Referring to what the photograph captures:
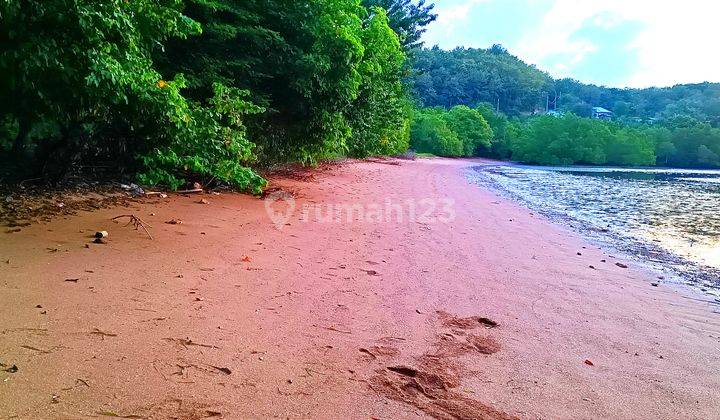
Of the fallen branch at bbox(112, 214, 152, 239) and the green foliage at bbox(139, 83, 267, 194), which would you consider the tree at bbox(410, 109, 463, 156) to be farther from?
the fallen branch at bbox(112, 214, 152, 239)

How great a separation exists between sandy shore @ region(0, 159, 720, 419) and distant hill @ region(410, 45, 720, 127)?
94.4 m

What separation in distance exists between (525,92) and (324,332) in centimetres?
12844

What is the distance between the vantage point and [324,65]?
39.9 feet

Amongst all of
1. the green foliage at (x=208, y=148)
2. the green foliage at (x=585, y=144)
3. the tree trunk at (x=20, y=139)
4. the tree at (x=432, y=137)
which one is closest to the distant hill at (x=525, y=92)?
the tree at (x=432, y=137)

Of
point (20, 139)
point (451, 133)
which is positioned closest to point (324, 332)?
point (20, 139)

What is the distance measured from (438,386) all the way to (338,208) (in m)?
7.46

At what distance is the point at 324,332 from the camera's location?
11.5 ft

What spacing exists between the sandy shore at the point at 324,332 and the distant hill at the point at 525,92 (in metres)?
94.4

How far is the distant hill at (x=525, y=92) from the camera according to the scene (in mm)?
103188

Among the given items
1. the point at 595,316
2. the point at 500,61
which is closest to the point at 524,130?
the point at 500,61

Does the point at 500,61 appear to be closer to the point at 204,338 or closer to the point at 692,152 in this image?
the point at 692,152

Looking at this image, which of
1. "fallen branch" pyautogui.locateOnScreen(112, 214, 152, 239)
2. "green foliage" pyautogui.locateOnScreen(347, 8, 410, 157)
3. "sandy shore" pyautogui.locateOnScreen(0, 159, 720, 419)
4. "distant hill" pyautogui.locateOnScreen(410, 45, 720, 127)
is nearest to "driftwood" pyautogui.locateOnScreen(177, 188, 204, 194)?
"sandy shore" pyautogui.locateOnScreen(0, 159, 720, 419)

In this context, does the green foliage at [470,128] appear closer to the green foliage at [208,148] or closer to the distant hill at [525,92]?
the distant hill at [525,92]

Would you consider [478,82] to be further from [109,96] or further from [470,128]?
[109,96]
